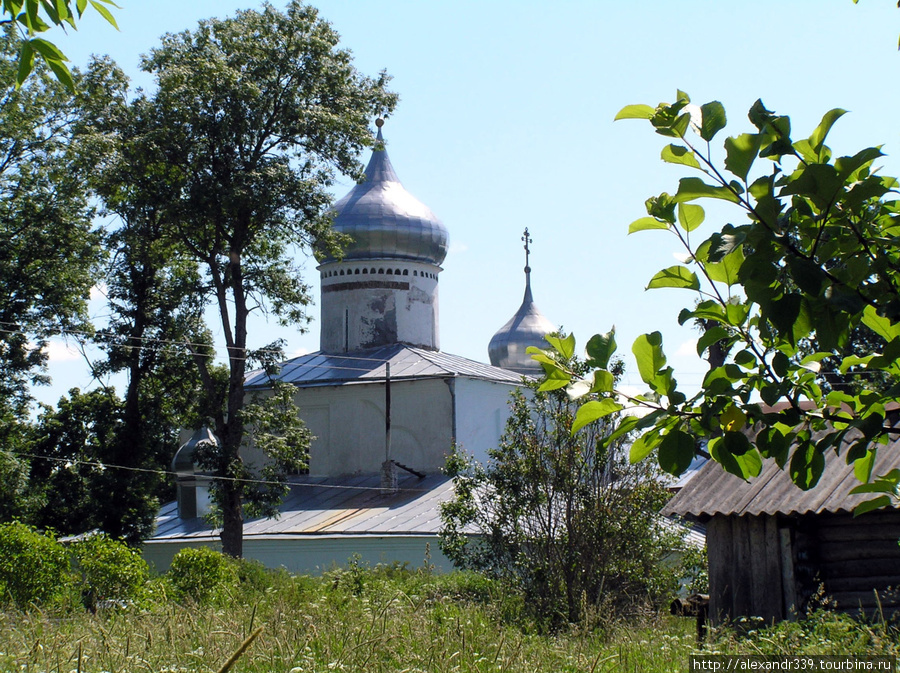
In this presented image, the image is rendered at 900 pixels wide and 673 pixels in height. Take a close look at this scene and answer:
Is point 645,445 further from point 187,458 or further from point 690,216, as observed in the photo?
point 187,458

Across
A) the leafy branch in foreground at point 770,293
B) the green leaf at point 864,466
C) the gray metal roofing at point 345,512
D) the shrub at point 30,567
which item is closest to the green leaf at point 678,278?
the leafy branch in foreground at point 770,293

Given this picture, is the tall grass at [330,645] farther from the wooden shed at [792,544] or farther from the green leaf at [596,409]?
the wooden shed at [792,544]

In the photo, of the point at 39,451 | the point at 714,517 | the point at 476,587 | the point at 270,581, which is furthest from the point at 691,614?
the point at 39,451

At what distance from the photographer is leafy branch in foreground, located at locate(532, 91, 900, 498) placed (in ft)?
7.47

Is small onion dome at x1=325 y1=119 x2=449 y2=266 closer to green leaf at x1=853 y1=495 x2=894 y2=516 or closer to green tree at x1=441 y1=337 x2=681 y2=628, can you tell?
green tree at x1=441 y1=337 x2=681 y2=628

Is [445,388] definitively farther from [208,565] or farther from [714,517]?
[714,517]

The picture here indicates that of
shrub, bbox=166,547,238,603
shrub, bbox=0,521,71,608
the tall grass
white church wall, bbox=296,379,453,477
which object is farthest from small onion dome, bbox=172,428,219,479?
the tall grass

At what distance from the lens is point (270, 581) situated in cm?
1419

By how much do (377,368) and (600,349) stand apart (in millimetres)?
23680

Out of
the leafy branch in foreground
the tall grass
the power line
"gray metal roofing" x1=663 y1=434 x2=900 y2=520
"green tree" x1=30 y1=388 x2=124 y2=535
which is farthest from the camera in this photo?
"green tree" x1=30 y1=388 x2=124 y2=535

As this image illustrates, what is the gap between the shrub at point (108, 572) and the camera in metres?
11.6

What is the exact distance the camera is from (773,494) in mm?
10531

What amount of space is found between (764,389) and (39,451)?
87.2ft

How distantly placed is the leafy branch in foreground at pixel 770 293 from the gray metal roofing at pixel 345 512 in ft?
56.9
